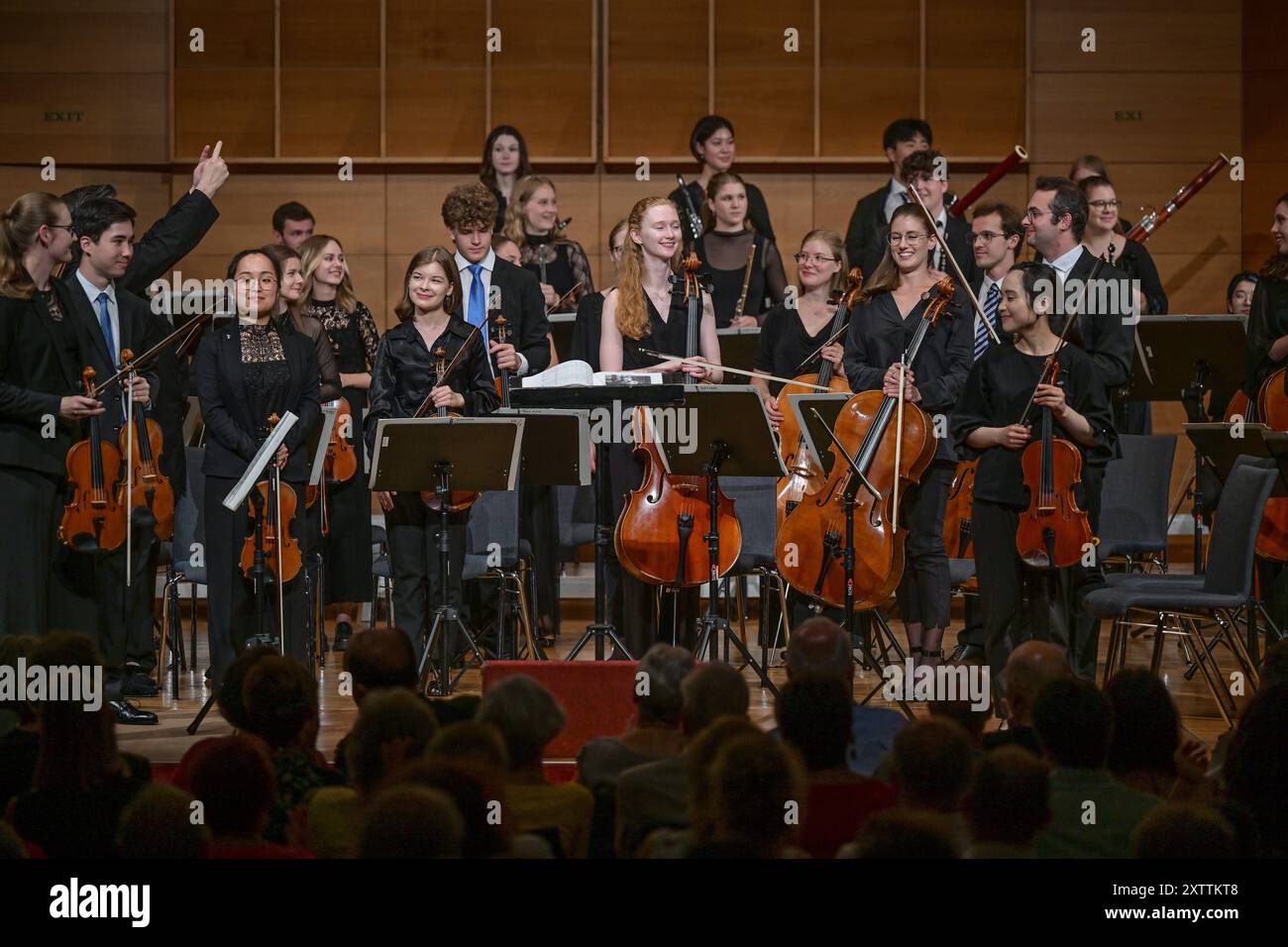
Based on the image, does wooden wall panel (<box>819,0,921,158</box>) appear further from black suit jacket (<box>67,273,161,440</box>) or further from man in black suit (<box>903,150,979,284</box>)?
black suit jacket (<box>67,273,161,440</box>)

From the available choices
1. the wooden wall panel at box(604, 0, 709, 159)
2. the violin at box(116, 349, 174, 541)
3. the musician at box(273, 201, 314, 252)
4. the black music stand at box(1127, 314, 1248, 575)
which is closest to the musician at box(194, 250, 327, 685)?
the violin at box(116, 349, 174, 541)

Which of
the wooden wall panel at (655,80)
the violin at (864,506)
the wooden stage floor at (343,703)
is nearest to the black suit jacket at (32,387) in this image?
the wooden stage floor at (343,703)

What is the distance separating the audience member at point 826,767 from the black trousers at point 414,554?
2576 mm

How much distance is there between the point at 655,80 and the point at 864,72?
1.15 meters

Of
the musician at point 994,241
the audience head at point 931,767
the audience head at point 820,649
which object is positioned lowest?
the audience head at point 931,767

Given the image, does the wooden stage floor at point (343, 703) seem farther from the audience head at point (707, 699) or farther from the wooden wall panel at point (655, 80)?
the wooden wall panel at point (655, 80)

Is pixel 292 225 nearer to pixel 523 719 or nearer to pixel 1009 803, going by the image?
pixel 523 719

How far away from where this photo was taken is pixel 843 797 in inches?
108

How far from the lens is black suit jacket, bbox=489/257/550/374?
19.0 feet

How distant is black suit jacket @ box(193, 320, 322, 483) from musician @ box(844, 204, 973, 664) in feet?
5.70

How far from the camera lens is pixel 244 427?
5090 millimetres

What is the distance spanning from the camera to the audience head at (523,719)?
282 centimetres

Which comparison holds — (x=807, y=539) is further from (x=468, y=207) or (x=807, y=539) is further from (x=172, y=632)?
(x=172, y=632)
